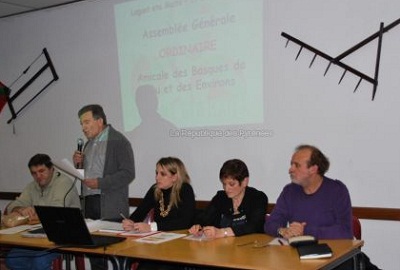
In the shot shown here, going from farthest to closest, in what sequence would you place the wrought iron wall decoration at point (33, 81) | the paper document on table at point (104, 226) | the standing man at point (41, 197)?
the wrought iron wall decoration at point (33, 81), the standing man at point (41, 197), the paper document on table at point (104, 226)

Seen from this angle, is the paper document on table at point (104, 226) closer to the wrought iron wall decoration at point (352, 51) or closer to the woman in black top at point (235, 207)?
the woman in black top at point (235, 207)

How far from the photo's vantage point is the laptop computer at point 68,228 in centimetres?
295

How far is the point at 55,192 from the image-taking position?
14.0ft

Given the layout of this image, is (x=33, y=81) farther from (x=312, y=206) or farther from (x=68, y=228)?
(x=312, y=206)

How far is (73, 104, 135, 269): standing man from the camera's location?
4023 mm

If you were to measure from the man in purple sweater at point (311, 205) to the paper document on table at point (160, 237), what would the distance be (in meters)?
0.55

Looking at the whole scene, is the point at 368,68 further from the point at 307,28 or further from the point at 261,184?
the point at 261,184

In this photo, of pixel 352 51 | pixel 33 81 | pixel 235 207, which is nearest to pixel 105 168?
pixel 235 207

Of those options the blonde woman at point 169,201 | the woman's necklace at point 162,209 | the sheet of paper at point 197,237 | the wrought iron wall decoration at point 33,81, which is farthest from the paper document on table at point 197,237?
the wrought iron wall decoration at point 33,81

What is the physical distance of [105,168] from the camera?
405 cm

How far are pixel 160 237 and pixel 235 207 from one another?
0.52 m

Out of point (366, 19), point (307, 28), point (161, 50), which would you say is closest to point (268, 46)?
point (307, 28)

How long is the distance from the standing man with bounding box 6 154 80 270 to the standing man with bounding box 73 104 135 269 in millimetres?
204

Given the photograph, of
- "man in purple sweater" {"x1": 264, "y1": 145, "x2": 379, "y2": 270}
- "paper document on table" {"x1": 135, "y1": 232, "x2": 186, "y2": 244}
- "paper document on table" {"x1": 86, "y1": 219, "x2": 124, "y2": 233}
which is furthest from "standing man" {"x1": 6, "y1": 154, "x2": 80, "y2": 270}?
"man in purple sweater" {"x1": 264, "y1": 145, "x2": 379, "y2": 270}
